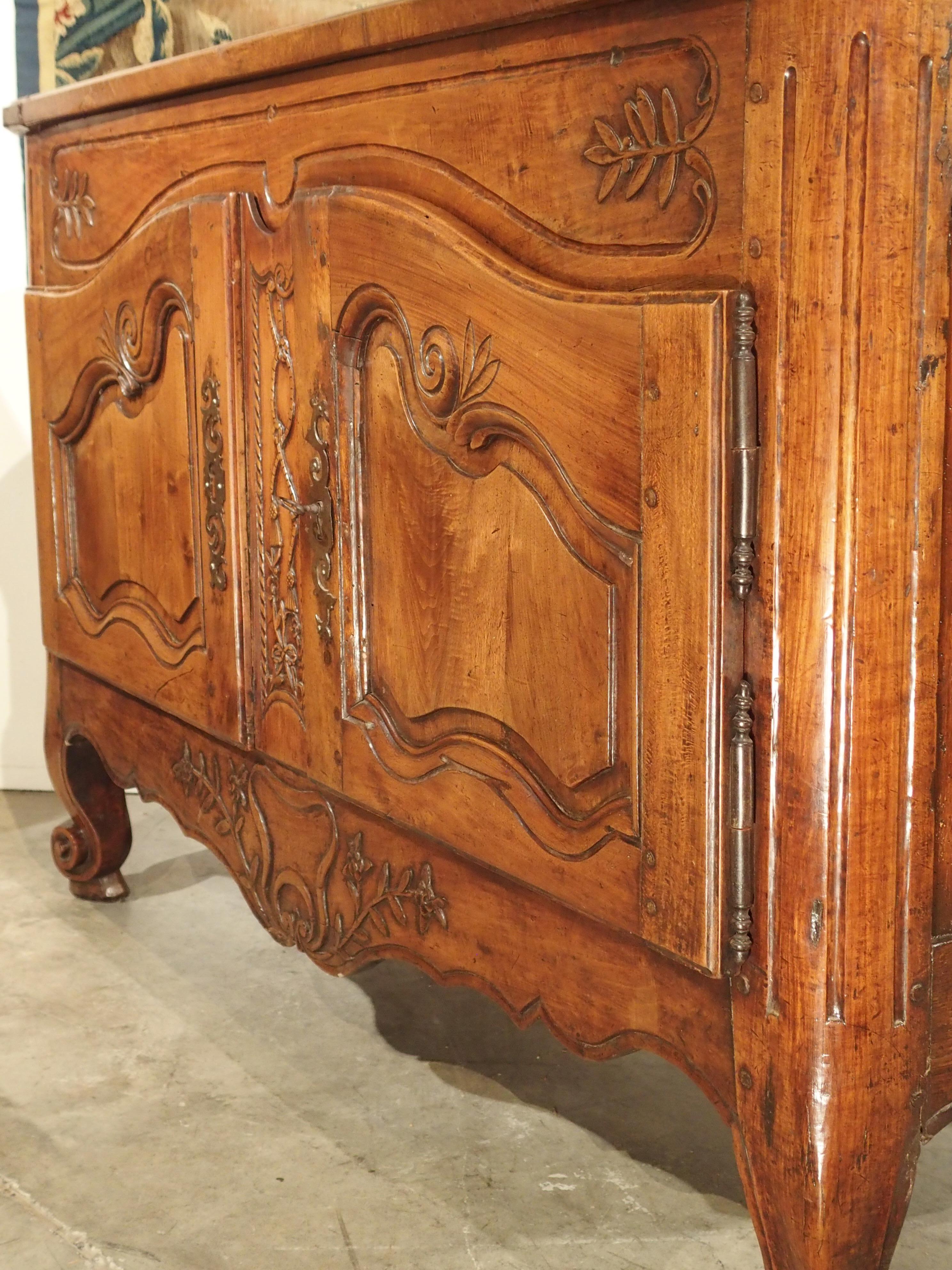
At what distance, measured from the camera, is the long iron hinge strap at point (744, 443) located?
1.14 m

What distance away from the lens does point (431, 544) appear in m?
1.55

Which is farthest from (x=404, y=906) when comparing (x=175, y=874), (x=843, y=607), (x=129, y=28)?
(x=129, y=28)

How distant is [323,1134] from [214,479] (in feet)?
2.75

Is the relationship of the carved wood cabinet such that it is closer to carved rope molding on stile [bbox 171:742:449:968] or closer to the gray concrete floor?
carved rope molding on stile [bbox 171:742:449:968]

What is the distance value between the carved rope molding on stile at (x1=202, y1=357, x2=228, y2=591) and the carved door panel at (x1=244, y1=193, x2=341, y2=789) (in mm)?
75

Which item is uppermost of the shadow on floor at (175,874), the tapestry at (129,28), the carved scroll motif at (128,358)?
the tapestry at (129,28)

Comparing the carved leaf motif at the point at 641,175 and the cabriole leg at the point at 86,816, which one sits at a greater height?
the carved leaf motif at the point at 641,175

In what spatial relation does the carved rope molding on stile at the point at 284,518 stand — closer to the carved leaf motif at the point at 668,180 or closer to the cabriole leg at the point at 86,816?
the carved leaf motif at the point at 668,180

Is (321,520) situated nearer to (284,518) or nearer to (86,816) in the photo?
(284,518)

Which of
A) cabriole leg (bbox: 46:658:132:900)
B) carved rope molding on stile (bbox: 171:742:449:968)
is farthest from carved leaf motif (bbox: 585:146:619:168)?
cabriole leg (bbox: 46:658:132:900)

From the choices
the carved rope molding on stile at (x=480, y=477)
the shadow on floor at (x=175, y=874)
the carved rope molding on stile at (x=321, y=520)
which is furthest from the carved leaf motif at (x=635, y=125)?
the shadow on floor at (x=175, y=874)

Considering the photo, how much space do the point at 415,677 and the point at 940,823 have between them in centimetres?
60

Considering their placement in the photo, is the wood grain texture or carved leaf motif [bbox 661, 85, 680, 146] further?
the wood grain texture

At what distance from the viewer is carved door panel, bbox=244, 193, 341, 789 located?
1684mm
